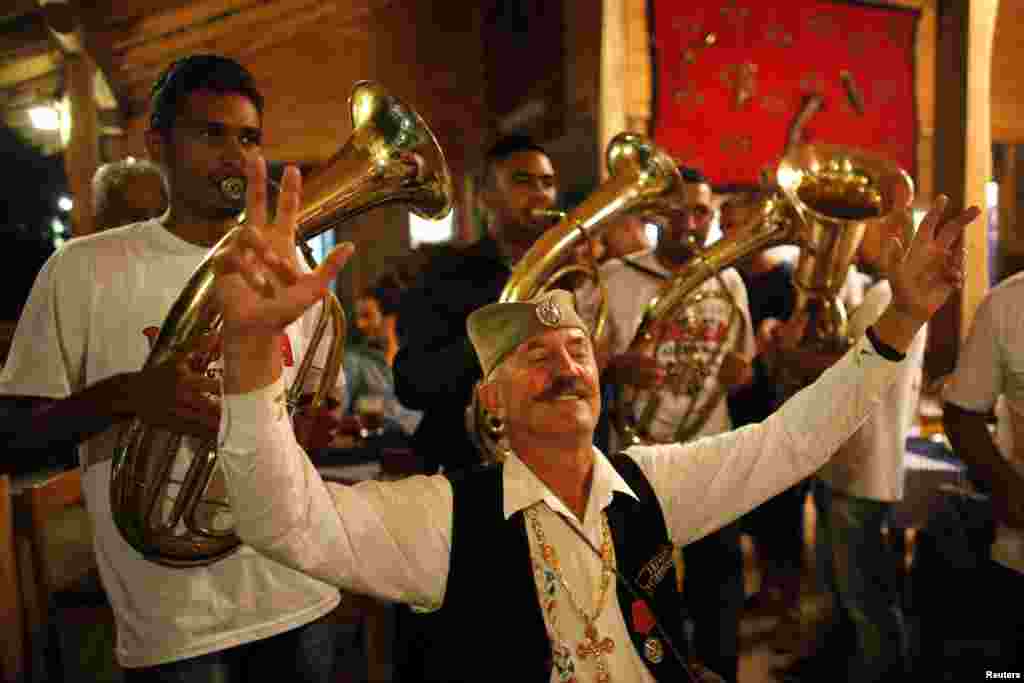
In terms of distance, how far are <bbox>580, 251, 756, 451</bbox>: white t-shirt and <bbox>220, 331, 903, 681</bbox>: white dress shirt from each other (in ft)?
4.61

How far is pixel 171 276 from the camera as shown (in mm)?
1696

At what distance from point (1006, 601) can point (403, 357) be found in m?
2.15

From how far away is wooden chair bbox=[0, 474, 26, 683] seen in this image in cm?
245

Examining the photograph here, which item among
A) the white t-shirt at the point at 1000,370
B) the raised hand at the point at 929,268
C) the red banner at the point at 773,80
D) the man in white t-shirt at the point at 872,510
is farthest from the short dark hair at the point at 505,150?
the red banner at the point at 773,80

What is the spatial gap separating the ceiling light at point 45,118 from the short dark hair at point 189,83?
4691mm

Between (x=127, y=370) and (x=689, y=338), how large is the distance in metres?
2.27

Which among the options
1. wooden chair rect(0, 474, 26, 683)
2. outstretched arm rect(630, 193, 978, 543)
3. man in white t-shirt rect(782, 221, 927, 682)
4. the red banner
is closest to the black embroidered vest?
outstretched arm rect(630, 193, 978, 543)

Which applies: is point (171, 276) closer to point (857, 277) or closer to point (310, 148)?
point (857, 277)

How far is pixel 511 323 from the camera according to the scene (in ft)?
5.55

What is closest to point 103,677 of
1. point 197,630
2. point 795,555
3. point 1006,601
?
point 197,630

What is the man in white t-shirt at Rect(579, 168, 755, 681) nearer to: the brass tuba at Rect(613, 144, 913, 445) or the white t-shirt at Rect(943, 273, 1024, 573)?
the brass tuba at Rect(613, 144, 913, 445)

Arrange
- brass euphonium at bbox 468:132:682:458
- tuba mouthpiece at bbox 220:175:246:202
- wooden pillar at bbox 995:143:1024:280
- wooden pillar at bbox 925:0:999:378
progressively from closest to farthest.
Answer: tuba mouthpiece at bbox 220:175:246:202, brass euphonium at bbox 468:132:682:458, wooden pillar at bbox 925:0:999:378, wooden pillar at bbox 995:143:1024:280

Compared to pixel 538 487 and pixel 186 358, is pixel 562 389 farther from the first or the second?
pixel 186 358

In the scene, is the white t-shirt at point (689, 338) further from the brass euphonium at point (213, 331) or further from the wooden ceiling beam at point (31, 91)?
the wooden ceiling beam at point (31, 91)
